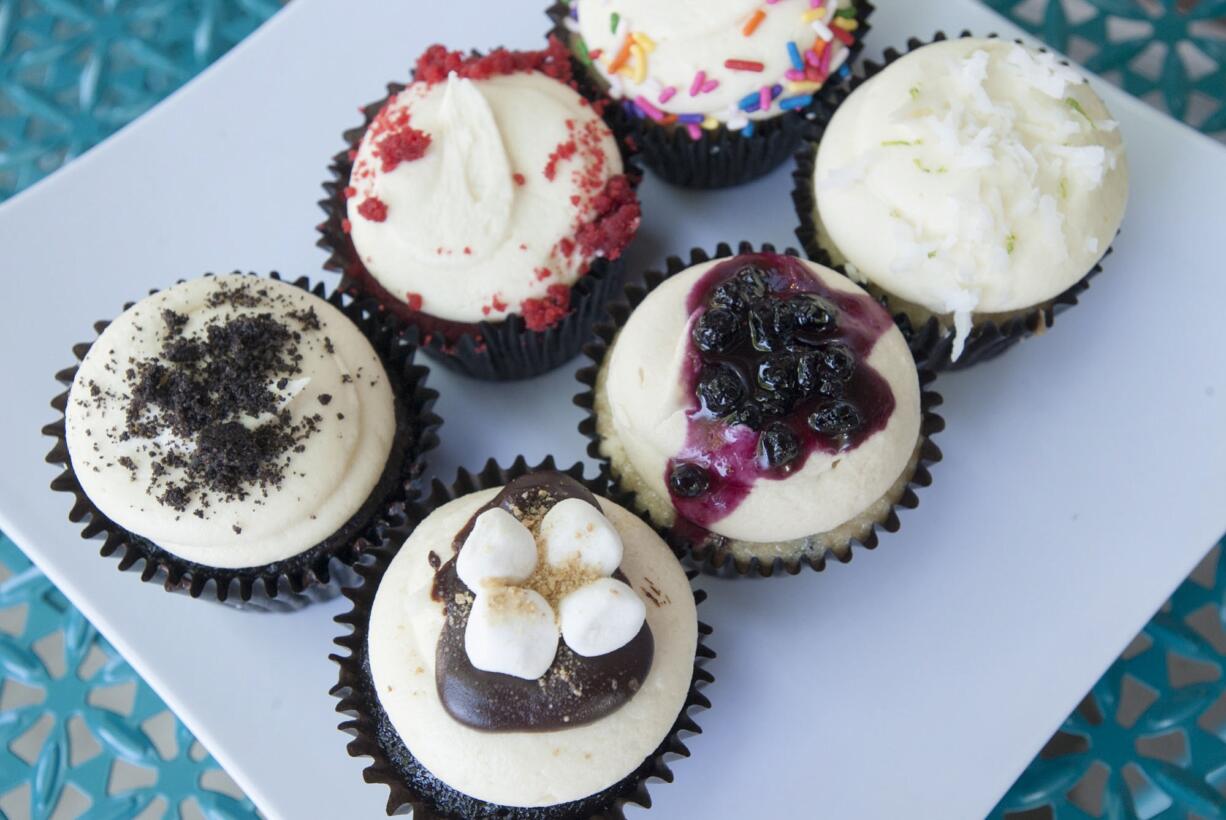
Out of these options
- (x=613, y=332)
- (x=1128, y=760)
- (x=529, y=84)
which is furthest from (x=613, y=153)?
(x=1128, y=760)

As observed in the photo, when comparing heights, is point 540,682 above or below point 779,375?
below

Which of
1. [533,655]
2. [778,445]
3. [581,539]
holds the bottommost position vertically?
[533,655]

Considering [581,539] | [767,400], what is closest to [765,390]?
[767,400]

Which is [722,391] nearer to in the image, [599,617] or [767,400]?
[767,400]

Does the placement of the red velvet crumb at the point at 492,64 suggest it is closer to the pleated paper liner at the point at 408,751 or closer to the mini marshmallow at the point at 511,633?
the pleated paper liner at the point at 408,751

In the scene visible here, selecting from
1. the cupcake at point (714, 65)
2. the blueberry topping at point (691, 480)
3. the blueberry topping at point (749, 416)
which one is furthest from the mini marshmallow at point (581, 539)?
the cupcake at point (714, 65)
